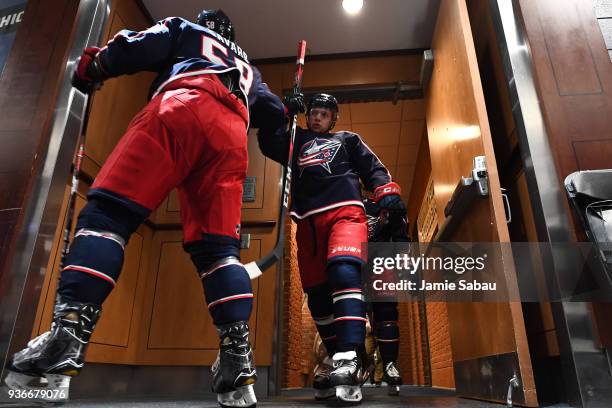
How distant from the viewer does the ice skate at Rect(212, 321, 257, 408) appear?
1231 mm

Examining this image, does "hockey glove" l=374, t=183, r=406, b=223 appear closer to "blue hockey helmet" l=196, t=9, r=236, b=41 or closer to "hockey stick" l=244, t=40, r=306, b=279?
"hockey stick" l=244, t=40, r=306, b=279

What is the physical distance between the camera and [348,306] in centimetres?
167

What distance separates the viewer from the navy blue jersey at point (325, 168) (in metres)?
2.06

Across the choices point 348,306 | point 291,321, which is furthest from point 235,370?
point 291,321

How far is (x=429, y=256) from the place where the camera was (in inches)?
102

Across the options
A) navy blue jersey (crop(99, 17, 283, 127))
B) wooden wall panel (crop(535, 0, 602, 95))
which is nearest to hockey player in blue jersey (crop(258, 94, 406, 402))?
navy blue jersey (crop(99, 17, 283, 127))

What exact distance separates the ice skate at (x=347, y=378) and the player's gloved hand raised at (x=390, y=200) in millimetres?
759

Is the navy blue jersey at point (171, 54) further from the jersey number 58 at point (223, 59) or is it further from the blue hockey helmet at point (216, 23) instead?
the blue hockey helmet at point (216, 23)

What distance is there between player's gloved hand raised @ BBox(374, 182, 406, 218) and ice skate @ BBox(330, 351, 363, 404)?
2.49 ft

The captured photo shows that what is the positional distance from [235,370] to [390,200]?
1143mm

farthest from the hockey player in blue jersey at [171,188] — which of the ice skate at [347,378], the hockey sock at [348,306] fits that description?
the hockey sock at [348,306]

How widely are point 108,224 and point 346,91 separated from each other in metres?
2.71

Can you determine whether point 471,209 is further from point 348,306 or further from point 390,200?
point 348,306

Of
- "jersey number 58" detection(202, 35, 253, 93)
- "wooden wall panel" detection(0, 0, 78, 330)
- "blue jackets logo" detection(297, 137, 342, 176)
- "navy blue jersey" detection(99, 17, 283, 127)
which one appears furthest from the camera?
"blue jackets logo" detection(297, 137, 342, 176)
